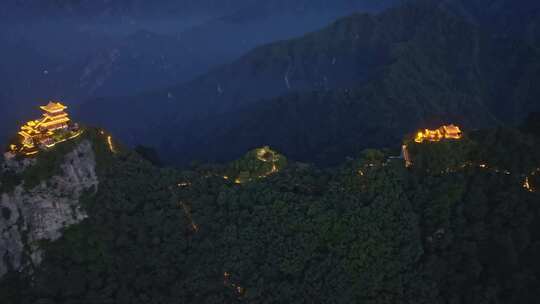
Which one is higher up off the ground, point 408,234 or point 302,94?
point 302,94

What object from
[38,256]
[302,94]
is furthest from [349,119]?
[38,256]

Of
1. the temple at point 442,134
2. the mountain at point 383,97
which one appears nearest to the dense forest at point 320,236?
the temple at point 442,134

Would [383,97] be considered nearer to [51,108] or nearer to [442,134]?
[442,134]

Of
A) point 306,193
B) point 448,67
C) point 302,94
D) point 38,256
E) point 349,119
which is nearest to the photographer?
point 38,256

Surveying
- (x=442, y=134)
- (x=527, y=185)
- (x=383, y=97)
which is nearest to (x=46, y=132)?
(x=442, y=134)

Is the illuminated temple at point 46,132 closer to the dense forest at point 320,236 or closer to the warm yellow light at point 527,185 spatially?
the dense forest at point 320,236

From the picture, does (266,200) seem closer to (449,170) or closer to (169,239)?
(169,239)

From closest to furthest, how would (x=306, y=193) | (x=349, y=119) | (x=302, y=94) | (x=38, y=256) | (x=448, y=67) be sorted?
(x=38, y=256) → (x=306, y=193) → (x=349, y=119) → (x=302, y=94) → (x=448, y=67)

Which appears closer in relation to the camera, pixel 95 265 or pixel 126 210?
pixel 95 265
